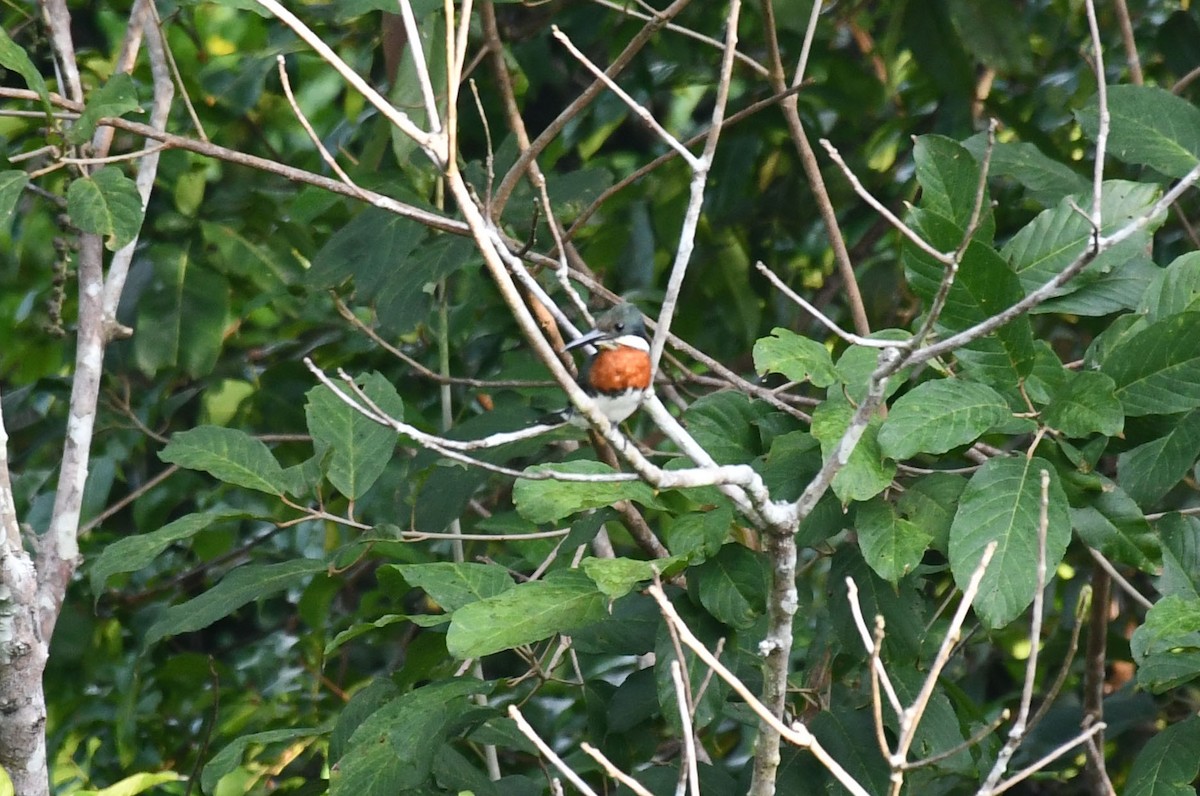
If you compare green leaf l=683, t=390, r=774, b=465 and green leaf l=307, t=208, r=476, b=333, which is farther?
green leaf l=307, t=208, r=476, b=333

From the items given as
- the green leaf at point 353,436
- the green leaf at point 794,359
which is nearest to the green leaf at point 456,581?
the green leaf at point 353,436

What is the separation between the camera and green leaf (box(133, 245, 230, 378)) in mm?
4574

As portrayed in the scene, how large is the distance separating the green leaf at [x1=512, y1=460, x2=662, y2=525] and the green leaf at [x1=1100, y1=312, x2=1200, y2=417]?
0.92 metres

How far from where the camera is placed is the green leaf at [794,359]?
2482mm

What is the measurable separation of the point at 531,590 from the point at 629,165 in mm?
3384

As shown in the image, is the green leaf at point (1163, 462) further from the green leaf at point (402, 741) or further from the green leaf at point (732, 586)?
the green leaf at point (402, 741)

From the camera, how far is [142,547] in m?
2.93

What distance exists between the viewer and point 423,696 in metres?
2.68

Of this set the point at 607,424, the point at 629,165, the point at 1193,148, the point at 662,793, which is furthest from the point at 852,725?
the point at 629,165

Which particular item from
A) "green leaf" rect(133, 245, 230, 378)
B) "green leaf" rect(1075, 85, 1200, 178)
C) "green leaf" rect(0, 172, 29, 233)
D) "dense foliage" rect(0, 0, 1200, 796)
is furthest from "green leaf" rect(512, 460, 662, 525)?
"green leaf" rect(133, 245, 230, 378)

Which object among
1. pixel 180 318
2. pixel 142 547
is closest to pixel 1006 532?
pixel 142 547

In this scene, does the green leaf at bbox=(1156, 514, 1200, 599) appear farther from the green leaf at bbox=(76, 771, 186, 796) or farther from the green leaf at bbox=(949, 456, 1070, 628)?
the green leaf at bbox=(76, 771, 186, 796)

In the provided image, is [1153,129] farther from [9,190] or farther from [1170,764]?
[9,190]


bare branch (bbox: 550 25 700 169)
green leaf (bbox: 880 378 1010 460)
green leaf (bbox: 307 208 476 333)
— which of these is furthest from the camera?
green leaf (bbox: 307 208 476 333)
